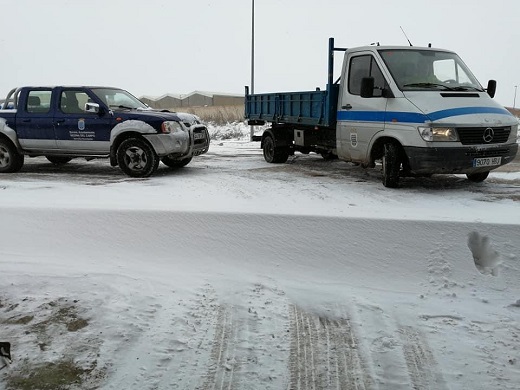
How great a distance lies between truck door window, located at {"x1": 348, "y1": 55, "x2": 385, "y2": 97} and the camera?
7465mm

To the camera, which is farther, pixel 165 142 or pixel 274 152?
pixel 274 152

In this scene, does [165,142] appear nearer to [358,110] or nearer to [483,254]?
[358,110]

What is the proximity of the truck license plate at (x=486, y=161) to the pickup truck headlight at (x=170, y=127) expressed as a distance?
503cm

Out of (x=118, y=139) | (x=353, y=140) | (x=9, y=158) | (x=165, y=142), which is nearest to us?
(x=353, y=140)

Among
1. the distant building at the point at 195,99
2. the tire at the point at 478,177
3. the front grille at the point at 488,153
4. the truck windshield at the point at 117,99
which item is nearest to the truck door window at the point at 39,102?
the truck windshield at the point at 117,99

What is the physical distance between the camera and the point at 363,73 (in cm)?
Answer: 794

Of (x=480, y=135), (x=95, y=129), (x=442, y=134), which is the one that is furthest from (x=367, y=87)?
(x=95, y=129)

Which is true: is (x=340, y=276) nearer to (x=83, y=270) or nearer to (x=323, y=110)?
(x=83, y=270)

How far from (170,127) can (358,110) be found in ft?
11.0

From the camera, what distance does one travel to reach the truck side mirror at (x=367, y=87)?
7254 mm

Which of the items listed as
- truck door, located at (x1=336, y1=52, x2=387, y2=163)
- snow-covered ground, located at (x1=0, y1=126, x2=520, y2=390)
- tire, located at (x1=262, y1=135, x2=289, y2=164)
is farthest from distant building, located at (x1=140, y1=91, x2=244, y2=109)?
snow-covered ground, located at (x1=0, y1=126, x2=520, y2=390)

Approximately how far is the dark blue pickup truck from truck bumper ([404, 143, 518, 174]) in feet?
13.6

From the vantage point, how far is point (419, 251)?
4867 mm

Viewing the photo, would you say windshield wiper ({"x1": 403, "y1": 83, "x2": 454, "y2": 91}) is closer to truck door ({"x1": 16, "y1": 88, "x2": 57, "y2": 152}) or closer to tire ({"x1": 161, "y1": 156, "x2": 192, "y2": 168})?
tire ({"x1": 161, "y1": 156, "x2": 192, "y2": 168})
